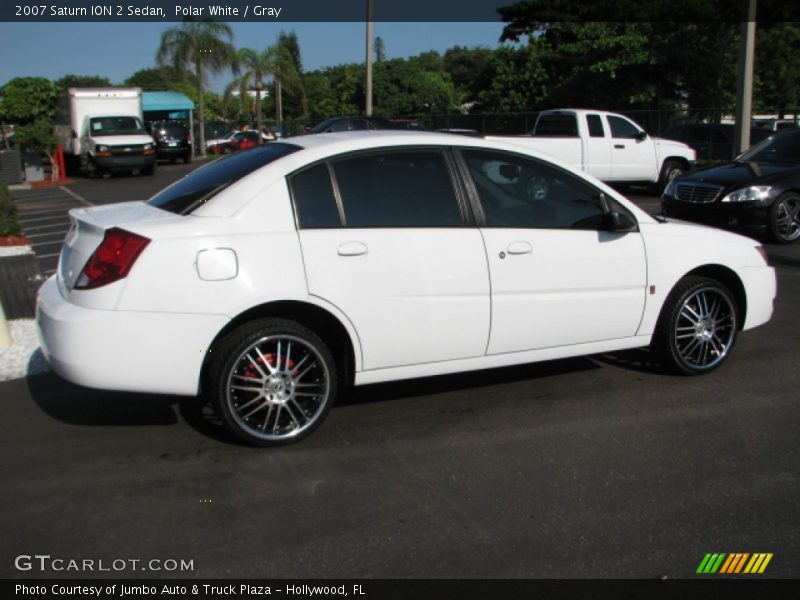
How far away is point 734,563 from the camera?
11.0 feet

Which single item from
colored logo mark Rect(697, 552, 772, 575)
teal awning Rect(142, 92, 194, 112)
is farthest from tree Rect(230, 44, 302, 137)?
colored logo mark Rect(697, 552, 772, 575)

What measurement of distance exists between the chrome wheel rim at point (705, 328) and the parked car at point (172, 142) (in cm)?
3371

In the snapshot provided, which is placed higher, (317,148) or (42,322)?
(317,148)

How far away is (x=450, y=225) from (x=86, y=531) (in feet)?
8.15

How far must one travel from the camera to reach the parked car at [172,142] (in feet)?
120

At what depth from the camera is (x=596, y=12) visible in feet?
122

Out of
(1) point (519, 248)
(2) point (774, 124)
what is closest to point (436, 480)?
(1) point (519, 248)

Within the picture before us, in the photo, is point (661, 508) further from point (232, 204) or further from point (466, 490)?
point (232, 204)

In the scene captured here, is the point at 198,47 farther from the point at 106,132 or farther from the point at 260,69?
the point at 106,132

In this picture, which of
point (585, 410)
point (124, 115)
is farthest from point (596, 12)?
point (585, 410)

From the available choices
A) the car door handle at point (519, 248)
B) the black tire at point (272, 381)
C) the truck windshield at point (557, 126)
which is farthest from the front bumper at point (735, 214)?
the black tire at point (272, 381)

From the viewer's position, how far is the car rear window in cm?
462

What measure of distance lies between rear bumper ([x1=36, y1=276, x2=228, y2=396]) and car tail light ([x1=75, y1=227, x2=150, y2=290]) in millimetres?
154

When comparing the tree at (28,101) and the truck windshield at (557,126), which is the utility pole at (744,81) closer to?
the truck windshield at (557,126)
